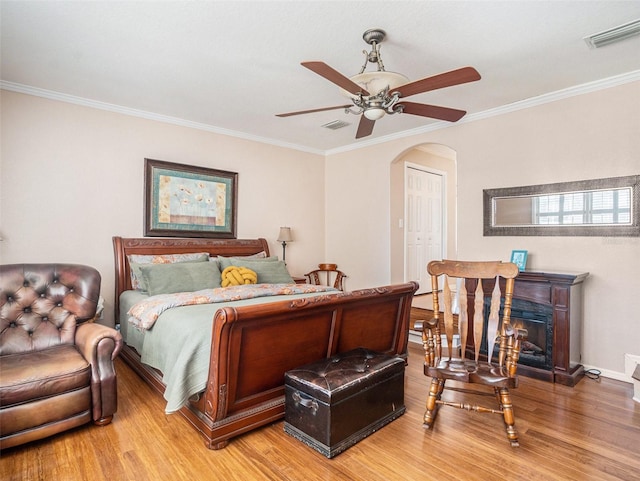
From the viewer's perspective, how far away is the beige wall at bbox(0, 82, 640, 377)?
129 inches

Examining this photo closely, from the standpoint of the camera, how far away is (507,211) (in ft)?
12.9

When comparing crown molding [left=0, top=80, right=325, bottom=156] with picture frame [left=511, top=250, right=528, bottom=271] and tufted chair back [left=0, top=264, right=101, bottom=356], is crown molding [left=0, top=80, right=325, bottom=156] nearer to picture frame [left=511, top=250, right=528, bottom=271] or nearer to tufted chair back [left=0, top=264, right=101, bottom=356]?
tufted chair back [left=0, top=264, right=101, bottom=356]

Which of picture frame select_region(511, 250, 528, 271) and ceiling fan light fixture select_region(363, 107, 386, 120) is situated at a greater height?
ceiling fan light fixture select_region(363, 107, 386, 120)

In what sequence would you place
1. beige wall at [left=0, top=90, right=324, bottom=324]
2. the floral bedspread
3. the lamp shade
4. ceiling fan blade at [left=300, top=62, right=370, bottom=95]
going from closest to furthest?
1. ceiling fan blade at [left=300, top=62, right=370, bottom=95]
2. the floral bedspread
3. beige wall at [left=0, top=90, right=324, bottom=324]
4. the lamp shade

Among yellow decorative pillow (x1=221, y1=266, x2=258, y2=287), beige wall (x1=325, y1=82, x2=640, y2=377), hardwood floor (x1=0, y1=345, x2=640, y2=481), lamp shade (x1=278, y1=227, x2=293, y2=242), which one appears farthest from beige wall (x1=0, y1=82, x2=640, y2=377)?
hardwood floor (x1=0, y1=345, x2=640, y2=481)

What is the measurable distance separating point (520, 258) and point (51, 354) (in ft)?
13.6

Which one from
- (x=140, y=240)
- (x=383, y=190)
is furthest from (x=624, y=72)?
(x=140, y=240)

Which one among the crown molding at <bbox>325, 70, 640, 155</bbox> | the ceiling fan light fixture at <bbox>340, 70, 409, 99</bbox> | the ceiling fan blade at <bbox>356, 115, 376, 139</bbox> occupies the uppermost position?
the crown molding at <bbox>325, 70, 640, 155</bbox>

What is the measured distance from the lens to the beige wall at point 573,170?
10.5 feet

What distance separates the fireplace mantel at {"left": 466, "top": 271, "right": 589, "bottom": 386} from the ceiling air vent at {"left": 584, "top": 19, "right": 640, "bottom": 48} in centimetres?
183

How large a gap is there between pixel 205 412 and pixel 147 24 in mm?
2595

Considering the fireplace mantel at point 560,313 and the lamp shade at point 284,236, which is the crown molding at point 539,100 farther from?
the lamp shade at point 284,236

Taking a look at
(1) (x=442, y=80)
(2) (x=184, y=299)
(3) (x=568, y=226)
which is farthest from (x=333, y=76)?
(3) (x=568, y=226)

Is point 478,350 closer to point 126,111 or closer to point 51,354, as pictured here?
point 51,354
